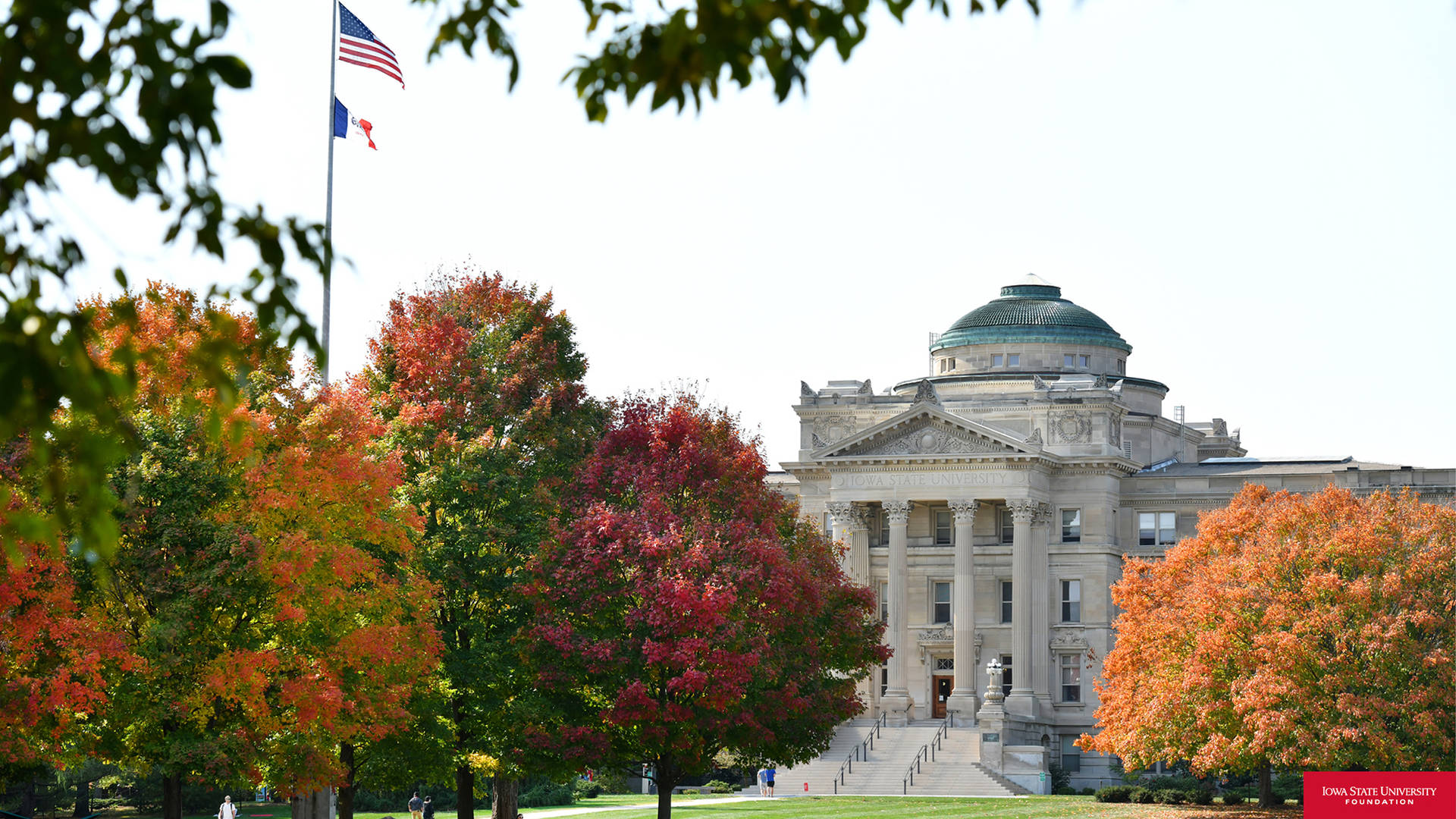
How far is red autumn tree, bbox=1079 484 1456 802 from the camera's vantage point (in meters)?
48.0

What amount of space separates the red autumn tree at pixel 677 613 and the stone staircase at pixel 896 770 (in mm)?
32190

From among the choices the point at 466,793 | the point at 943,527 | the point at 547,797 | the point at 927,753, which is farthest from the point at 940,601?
the point at 466,793

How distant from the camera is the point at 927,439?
85.2m

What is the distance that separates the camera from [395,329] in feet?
145

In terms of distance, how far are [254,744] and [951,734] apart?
2035 inches

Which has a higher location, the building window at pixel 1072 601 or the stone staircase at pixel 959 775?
the building window at pixel 1072 601

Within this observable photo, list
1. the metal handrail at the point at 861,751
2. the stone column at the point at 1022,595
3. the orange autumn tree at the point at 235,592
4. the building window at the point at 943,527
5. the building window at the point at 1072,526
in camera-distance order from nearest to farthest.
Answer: the orange autumn tree at the point at 235,592 < the metal handrail at the point at 861,751 < the stone column at the point at 1022,595 < the building window at the point at 1072,526 < the building window at the point at 943,527

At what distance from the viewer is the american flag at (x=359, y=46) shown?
4322 cm

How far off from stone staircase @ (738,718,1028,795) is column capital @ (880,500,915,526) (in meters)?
10.0

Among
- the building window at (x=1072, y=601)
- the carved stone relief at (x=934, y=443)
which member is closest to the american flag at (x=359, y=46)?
the carved stone relief at (x=934, y=443)

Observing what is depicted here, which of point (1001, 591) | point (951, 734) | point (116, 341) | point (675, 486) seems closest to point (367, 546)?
point (675, 486)

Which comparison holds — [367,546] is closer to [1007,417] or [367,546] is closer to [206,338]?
[206,338]

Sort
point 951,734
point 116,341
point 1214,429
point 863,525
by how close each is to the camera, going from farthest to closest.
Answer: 1. point 1214,429
2. point 863,525
3. point 951,734
4. point 116,341

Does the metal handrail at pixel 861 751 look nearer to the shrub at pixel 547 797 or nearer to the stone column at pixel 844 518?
the stone column at pixel 844 518
